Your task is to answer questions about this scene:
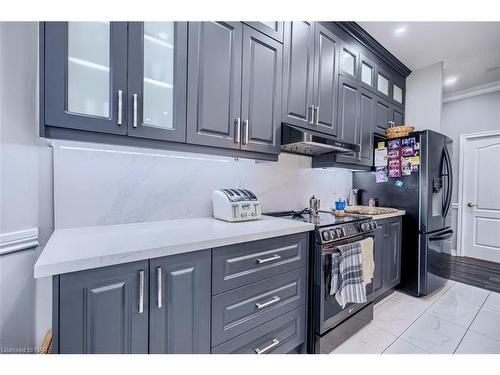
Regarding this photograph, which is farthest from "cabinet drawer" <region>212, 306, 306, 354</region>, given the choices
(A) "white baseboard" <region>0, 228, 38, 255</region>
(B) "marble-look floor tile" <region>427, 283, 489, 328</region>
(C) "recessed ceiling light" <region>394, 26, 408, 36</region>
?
(C) "recessed ceiling light" <region>394, 26, 408, 36</region>

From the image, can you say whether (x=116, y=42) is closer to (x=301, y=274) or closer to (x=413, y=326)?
(x=301, y=274)

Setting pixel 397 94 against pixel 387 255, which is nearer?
pixel 387 255

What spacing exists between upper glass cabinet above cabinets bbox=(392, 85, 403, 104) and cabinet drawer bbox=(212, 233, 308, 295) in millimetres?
2622

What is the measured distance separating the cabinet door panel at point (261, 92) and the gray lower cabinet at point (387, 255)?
4.56ft

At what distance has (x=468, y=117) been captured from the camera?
378cm

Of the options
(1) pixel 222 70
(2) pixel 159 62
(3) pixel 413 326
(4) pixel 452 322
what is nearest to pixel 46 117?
(2) pixel 159 62

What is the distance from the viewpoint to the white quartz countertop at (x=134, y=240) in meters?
0.82

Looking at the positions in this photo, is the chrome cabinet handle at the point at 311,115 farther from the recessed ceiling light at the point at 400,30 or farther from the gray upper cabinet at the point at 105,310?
the gray upper cabinet at the point at 105,310

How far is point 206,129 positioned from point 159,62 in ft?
1.43

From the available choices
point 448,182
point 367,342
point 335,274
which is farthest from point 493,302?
point 335,274

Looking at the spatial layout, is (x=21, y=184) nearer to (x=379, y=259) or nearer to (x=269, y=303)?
(x=269, y=303)

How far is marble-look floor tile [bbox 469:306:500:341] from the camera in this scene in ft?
6.07


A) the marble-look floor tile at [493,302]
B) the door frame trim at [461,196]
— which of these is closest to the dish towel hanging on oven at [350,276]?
the marble-look floor tile at [493,302]

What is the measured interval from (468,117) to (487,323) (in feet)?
10.9
